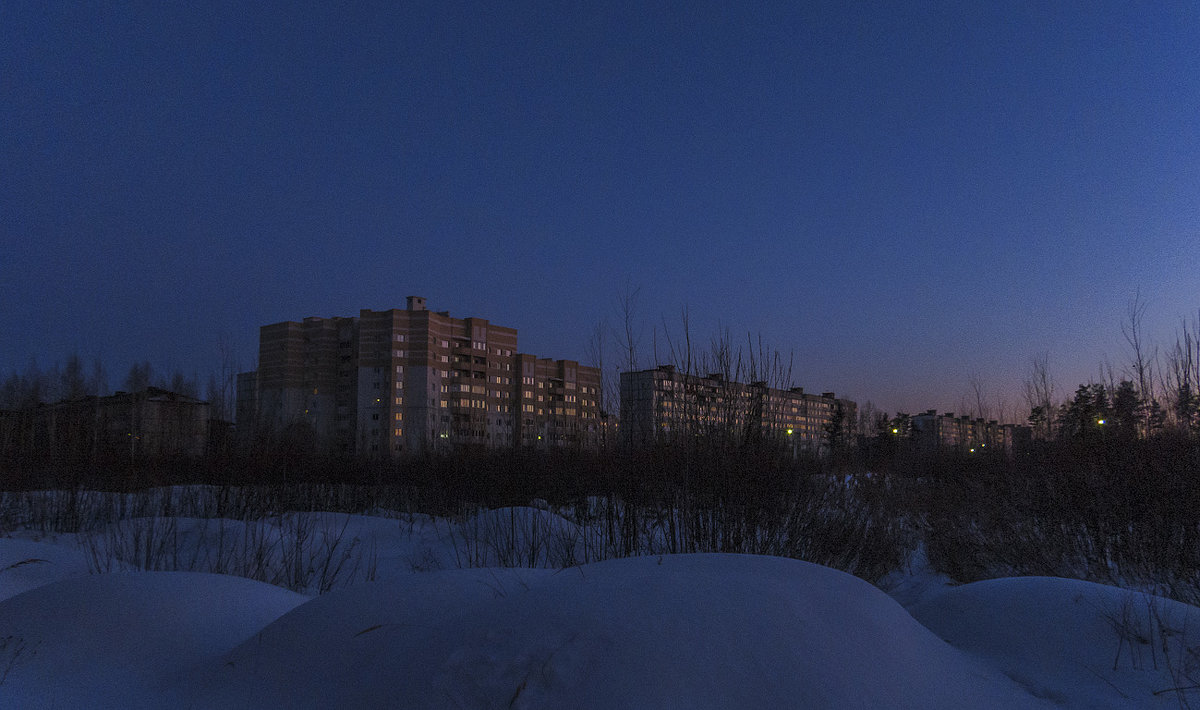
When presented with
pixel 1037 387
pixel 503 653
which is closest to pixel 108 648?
pixel 503 653

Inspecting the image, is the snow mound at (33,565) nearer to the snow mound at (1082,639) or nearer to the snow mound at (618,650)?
the snow mound at (618,650)

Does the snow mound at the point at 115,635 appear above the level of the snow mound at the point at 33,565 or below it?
above

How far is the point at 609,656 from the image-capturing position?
1.48 metres

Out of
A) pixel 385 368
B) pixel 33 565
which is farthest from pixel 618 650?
pixel 385 368

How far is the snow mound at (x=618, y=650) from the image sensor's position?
1445mm

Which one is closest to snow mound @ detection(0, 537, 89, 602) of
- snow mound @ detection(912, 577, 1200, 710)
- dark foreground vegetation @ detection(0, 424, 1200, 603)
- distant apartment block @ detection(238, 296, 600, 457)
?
dark foreground vegetation @ detection(0, 424, 1200, 603)

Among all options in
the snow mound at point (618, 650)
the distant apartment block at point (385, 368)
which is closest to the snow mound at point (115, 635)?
the snow mound at point (618, 650)

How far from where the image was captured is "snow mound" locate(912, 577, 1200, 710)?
73.4 inches

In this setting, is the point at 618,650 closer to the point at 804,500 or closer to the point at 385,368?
the point at 804,500

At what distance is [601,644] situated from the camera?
1.52 metres

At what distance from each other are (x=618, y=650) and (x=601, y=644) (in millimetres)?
47

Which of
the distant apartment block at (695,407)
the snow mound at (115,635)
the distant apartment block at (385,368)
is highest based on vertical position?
the distant apartment block at (385,368)

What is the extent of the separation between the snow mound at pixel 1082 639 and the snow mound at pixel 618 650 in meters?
0.20

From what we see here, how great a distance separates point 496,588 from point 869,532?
3787 mm
